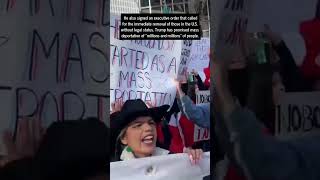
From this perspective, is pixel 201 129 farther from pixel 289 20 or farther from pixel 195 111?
pixel 289 20

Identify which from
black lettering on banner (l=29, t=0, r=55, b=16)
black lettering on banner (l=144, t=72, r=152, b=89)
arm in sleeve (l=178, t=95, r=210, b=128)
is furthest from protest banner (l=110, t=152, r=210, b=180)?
black lettering on banner (l=29, t=0, r=55, b=16)

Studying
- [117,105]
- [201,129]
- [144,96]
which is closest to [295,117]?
[117,105]

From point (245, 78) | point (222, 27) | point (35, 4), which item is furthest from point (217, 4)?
point (35, 4)

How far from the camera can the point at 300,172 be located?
2203mm

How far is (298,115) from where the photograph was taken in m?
2.28

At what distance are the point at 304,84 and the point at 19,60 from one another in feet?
3.49

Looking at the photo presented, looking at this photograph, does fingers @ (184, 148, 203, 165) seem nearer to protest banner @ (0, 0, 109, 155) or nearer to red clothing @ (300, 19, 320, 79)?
red clothing @ (300, 19, 320, 79)

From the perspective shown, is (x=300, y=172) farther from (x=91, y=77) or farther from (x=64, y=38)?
(x=64, y=38)

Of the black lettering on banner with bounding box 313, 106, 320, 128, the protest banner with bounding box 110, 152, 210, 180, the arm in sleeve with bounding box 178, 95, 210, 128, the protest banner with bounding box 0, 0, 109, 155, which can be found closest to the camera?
the protest banner with bounding box 0, 0, 109, 155

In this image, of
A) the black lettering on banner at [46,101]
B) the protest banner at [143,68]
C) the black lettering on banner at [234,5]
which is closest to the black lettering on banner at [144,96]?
the protest banner at [143,68]
